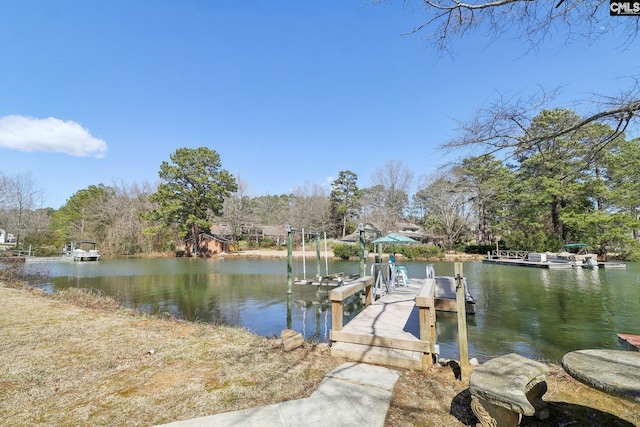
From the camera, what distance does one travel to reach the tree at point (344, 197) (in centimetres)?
4678

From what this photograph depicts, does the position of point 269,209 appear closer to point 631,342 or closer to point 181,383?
point 631,342

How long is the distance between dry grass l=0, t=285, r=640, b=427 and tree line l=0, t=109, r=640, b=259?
1510 cm

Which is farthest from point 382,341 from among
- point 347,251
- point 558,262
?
point 347,251

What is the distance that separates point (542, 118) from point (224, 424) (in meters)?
4.45

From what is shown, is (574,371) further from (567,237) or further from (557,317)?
(567,237)

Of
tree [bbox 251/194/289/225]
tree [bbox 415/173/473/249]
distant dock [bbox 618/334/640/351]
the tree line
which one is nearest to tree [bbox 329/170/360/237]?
the tree line

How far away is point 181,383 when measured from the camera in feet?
11.1

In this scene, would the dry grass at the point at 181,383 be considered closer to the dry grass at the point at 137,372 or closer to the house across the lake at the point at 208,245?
the dry grass at the point at 137,372

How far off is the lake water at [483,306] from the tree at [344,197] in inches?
1150

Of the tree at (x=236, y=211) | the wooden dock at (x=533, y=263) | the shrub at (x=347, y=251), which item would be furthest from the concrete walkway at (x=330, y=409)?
the tree at (x=236, y=211)

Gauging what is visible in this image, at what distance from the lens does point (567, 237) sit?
27.6 m

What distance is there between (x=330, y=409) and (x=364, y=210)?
41.7 m

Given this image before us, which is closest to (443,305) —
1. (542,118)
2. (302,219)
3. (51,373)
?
(542,118)

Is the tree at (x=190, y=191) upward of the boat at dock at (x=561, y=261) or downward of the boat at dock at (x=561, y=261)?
upward
